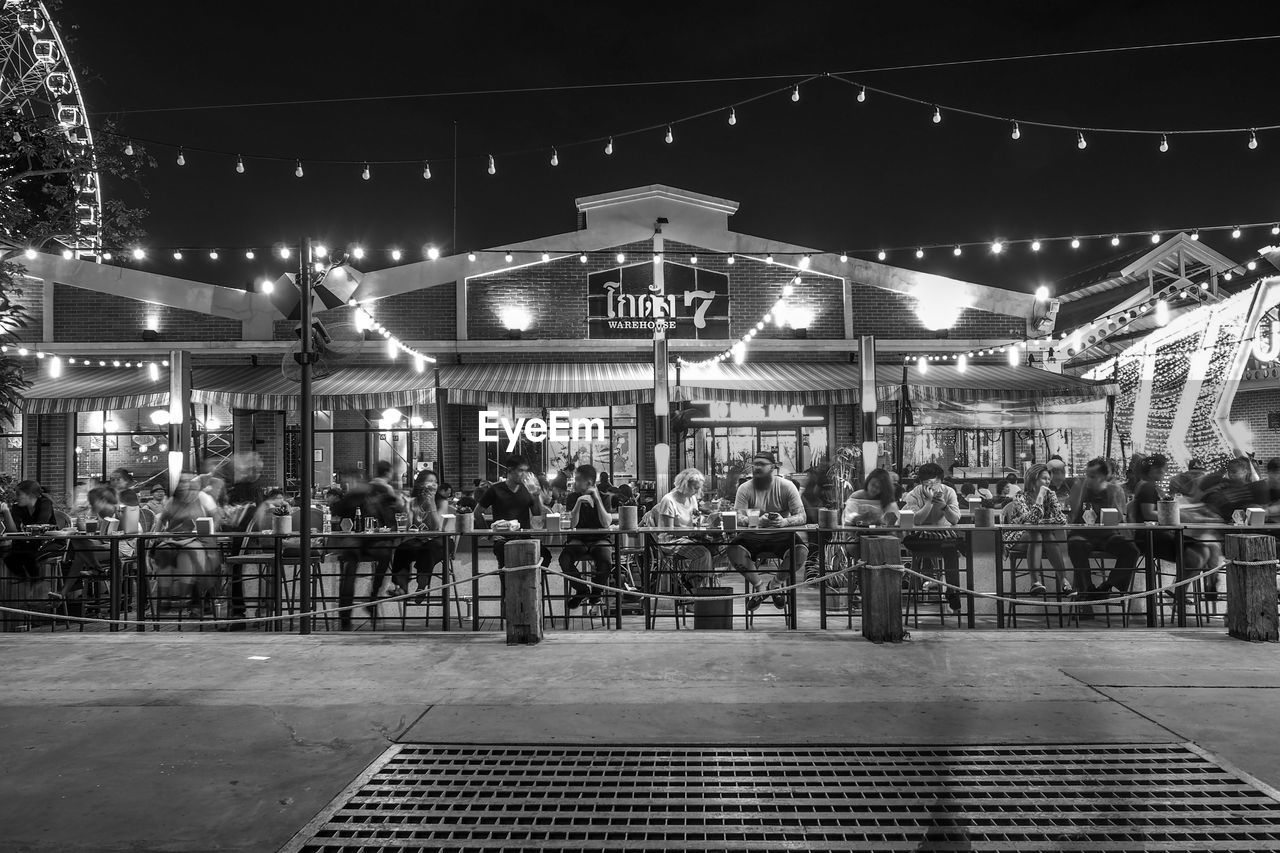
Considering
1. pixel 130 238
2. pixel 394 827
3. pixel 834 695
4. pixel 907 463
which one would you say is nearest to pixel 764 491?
pixel 834 695

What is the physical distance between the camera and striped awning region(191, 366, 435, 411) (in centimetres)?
1565

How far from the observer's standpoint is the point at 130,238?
10609mm

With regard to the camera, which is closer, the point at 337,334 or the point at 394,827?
the point at 394,827

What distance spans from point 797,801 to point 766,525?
184 inches

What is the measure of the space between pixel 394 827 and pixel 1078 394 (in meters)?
16.9

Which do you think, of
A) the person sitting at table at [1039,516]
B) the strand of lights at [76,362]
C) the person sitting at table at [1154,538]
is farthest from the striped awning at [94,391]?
the person sitting at table at [1154,538]

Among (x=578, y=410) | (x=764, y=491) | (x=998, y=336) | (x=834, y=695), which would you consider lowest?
(x=834, y=695)

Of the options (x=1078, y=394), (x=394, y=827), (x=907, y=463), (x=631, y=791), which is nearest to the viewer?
(x=394, y=827)

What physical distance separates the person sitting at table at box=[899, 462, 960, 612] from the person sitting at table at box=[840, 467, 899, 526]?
0.27m

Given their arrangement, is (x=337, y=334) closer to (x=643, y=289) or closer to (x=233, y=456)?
(x=233, y=456)

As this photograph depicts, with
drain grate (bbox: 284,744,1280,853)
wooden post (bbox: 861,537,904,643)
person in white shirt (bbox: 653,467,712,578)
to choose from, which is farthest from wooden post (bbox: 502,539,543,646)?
wooden post (bbox: 861,537,904,643)

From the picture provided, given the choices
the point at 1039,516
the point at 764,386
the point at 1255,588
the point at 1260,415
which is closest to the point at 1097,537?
the point at 1039,516

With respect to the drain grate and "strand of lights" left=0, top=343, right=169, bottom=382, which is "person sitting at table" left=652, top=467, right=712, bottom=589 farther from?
"strand of lights" left=0, top=343, right=169, bottom=382

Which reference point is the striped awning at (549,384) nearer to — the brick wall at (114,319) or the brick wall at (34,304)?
the brick wall at (114,319)
